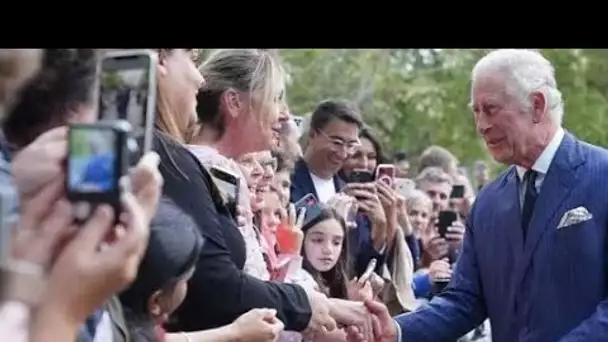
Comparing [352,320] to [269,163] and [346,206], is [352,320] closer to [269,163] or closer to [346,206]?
[269,163]

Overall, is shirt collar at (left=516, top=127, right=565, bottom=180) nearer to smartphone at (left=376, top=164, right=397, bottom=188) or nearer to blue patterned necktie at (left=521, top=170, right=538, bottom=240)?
blue patterned necktie at (left=521, top=170, right=538, bottom=240)

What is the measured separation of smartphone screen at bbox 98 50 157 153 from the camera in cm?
179

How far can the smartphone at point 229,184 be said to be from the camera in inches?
112

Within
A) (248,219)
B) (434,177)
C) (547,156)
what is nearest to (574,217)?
(547,156)

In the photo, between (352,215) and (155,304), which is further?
(352,215)

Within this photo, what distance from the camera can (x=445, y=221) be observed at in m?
5.50

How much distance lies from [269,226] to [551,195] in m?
0.70

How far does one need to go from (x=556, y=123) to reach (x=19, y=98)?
6.74 ft

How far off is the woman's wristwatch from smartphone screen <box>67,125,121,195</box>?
0.09 metres

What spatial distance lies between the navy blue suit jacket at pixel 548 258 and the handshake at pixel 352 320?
10 centimetres

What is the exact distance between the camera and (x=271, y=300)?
2773 mm

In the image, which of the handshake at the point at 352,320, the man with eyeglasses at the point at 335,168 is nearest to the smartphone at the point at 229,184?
the handshake at the point at 352,320

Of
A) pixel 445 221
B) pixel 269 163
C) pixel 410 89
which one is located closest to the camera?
pixel 269 163
